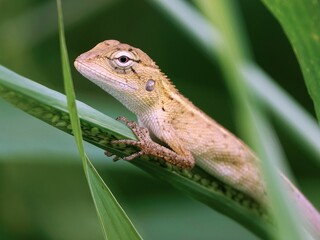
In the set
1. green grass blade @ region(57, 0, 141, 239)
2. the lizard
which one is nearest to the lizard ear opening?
the lizard

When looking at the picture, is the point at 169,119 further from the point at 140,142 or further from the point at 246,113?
the point at 246,113

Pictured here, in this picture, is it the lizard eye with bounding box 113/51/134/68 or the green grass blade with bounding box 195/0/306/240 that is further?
the lizard eye with bounding box 113/51/134/68

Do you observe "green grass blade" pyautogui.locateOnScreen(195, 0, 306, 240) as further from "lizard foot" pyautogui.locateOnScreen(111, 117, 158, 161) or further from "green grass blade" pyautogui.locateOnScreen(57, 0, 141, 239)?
"lizard foot" pyautogui.locateOnScreen(111, 117, 158, 161)

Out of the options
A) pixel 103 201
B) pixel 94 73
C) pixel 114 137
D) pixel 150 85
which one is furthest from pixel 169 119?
pixel 103 201

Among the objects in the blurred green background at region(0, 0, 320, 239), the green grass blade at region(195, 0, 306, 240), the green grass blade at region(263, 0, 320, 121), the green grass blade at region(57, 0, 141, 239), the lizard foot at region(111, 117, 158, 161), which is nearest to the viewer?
the green grass blade at region(195, 0, 306, 240)

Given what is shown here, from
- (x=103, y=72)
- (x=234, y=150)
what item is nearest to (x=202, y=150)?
(x=234, y=150)

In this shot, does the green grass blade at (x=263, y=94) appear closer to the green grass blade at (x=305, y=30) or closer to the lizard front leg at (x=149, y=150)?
the lizard front leg at (x=149, y=150)

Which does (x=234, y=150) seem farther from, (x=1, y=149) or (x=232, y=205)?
(x=1, y=149)
